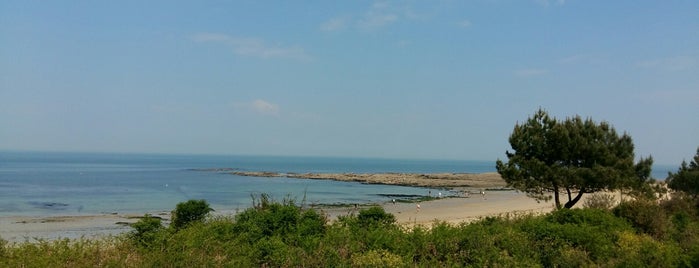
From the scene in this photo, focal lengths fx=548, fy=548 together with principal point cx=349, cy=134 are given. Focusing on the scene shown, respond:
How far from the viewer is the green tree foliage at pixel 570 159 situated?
23328mm

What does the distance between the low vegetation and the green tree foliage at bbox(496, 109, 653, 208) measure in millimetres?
9007

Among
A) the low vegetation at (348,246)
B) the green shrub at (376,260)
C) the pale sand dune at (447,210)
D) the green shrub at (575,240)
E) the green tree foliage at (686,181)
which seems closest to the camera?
the low vegetation at (348,246)

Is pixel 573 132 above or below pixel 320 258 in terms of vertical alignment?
above

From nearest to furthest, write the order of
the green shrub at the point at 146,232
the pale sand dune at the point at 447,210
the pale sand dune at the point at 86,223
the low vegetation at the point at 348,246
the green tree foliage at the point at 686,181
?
the low vegetation at the point at 348,246
the green shrub at the point at 146,232
the green tree foliage at the point at 686,181
the pale sand dune at the point at 86,223
the pale sand dune at the point at 447,210

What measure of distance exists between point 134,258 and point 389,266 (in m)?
4.23

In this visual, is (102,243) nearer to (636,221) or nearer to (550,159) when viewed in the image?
(636,221)

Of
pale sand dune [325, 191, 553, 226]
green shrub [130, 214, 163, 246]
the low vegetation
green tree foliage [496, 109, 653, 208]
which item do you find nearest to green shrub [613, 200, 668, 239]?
the low vegetation

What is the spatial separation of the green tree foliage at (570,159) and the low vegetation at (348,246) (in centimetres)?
901

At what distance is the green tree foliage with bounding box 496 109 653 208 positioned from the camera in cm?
2333

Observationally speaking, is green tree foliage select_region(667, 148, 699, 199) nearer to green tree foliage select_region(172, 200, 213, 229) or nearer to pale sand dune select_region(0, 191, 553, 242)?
pale sand dune select_region(0, 191, 553, 242)

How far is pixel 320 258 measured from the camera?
30.6 feet

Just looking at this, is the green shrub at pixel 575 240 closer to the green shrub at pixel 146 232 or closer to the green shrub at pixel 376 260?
the green shrub at pixel 376 260

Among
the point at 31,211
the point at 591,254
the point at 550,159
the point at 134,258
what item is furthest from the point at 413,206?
the point at 134,258

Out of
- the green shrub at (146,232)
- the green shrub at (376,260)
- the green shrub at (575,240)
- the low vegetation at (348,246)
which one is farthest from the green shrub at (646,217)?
the green shrub at (146,232)
